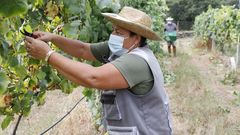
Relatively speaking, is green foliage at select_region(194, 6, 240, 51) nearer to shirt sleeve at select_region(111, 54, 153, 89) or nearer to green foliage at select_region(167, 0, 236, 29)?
shirt sleeve at select_region(111, 54, 153, 89)

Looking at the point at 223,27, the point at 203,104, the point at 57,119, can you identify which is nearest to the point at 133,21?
the point at 57,119

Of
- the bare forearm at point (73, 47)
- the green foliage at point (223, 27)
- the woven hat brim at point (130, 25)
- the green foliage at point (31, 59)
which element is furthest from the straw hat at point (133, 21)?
the green foliage at point (223, 27)

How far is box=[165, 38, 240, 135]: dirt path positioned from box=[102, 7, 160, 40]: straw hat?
11.9 feet

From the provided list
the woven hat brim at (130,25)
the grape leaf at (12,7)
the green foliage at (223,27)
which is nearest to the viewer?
the grape leaf at (12,7)

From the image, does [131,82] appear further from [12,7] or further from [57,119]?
[57,119]

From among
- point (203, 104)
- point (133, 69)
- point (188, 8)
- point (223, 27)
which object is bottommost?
point (188, 8)

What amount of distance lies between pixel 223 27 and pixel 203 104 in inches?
301

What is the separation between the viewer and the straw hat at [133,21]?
2510 mm

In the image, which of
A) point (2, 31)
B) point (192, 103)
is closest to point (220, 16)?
point (192, 103)

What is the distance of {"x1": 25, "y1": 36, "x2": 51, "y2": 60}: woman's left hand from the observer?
2.13m

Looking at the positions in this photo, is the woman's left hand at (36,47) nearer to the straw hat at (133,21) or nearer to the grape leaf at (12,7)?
the straw hat at (133,21)

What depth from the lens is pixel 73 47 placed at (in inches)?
115

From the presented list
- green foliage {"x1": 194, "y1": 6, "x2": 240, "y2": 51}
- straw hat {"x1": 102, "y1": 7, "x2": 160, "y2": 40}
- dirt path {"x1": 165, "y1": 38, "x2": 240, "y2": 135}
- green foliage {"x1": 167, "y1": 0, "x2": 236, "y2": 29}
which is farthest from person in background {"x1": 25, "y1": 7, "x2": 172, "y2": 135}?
green foliage {"x1": 167, "y1": 0, "x2": 236, "y2": 29}

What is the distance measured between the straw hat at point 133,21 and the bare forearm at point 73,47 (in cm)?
32
